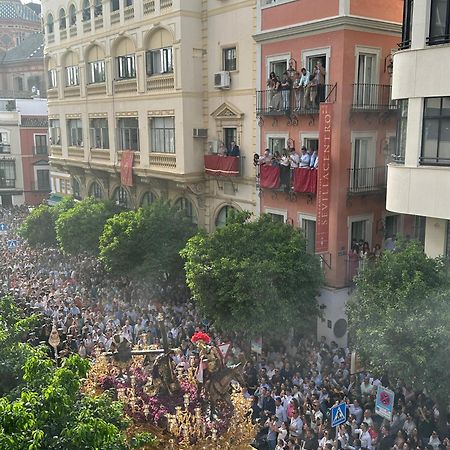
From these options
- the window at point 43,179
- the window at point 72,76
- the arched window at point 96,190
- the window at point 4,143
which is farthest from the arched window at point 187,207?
the window at point 4,143

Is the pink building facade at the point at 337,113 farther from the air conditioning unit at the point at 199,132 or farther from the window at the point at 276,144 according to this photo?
the air conditioning unit at the point at 199,132

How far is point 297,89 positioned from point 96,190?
64.2 ft

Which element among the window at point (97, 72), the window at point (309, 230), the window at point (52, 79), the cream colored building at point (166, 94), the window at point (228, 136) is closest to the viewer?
the window at point (309, 230)

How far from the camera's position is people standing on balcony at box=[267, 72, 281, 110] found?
73.0ft

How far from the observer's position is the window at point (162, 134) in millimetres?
27328

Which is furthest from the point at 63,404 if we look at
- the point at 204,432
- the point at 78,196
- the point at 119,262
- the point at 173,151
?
the point at 78,196

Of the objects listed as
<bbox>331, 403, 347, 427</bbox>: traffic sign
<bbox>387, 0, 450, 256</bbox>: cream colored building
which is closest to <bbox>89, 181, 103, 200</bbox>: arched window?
<bbox>387, 0, 450, 256</bbox>: cream colored building

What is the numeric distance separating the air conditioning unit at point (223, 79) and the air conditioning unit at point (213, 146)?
251 centimetres

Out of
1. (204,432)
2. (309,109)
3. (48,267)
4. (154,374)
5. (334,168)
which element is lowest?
(48,267)

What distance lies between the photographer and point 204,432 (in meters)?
11.6

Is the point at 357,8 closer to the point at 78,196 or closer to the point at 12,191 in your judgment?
the point at 78,196

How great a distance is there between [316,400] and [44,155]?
48921 mm

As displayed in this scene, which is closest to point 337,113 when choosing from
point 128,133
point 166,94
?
point 166,94

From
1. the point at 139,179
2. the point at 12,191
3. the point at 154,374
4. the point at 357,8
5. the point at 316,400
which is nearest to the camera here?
the point at 154,374
